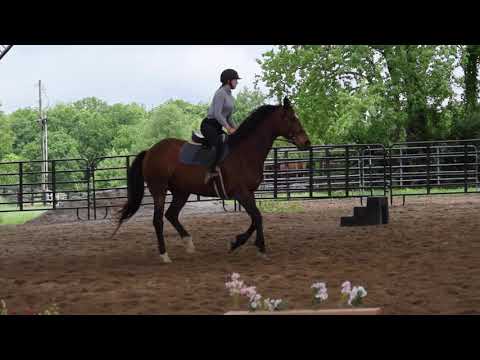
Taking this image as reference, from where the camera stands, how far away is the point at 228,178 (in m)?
8.39

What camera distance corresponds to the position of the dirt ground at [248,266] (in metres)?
5.62

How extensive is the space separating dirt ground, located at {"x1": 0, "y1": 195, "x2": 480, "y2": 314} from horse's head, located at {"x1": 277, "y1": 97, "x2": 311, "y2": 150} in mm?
1390

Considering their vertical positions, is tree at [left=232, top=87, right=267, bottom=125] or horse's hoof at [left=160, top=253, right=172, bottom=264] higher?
tree at [left=232, top=87, right=267, bottom=125]

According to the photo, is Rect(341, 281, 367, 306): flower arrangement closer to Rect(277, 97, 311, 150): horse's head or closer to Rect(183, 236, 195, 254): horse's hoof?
Rect(277, 97, 311, 150): horse's head

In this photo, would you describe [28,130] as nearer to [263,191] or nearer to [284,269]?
[263,191]

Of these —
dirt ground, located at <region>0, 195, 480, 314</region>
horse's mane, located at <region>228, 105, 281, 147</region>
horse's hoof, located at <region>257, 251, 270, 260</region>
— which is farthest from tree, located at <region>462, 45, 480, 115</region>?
horse's hoof, located at <region>257, 251, 270, 260</region>

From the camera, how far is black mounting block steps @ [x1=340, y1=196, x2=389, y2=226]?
37.3 feet

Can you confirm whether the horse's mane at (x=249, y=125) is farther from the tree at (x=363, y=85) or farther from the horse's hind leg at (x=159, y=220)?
the tree at (x=363, y=85)

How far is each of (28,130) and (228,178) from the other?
65.2 m

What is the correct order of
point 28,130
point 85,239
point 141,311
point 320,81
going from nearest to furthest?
point 141,311 < point 85,239 < point 320,81 < point 28,130

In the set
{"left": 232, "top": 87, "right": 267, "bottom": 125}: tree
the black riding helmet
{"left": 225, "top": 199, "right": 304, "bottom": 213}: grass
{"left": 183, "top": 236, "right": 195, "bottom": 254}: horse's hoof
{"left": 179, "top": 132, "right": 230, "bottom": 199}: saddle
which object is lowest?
{"left": 183, "top": 236, "right": 195, "bottom": 254}: horse's hoof

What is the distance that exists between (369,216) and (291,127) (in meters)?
3.62
